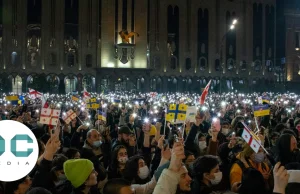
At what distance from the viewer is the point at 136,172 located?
16.9 feet

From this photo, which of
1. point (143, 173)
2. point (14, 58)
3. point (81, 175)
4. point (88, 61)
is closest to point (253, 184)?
point (143, 173)

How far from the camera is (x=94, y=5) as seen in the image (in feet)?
157

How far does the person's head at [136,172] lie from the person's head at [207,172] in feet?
2.72

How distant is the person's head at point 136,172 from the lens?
16.9ft

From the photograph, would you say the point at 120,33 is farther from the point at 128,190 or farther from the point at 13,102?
the point at 128,190

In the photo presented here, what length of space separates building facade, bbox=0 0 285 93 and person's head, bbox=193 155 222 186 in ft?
136

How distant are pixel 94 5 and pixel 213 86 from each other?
703 inches

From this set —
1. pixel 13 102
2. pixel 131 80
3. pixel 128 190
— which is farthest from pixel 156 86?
pixel 128 190

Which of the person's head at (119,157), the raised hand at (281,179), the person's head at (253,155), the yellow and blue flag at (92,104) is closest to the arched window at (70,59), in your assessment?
the yellow and blue flag at (92,104)

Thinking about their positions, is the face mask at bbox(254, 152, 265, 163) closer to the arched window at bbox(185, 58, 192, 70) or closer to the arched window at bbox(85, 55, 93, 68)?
the arched window at bbox(85, 55, 93, 68)

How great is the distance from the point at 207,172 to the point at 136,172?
100cm

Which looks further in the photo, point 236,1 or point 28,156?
point 236,1

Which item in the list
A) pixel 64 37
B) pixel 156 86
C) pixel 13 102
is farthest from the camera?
pixel 156 86

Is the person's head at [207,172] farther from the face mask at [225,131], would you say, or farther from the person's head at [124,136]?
the face mask at [225,131]
